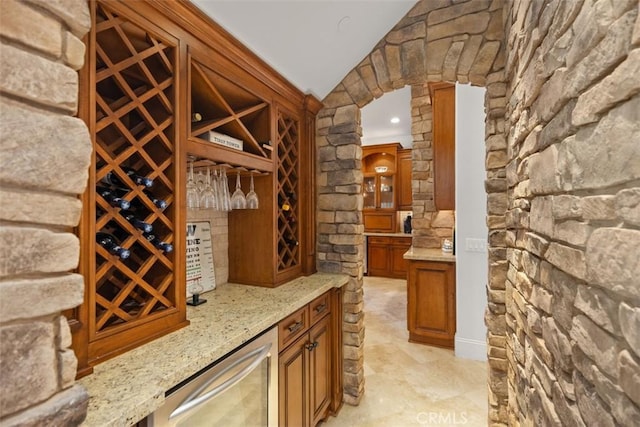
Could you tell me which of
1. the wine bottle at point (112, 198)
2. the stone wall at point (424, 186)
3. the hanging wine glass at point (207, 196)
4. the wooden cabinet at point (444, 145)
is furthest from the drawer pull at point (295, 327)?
the stone wall at point (424, 186)

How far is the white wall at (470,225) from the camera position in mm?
2916

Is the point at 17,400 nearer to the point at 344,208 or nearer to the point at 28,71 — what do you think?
the point at 28,71

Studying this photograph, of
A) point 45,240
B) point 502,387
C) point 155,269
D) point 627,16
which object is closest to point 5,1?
point 45,240

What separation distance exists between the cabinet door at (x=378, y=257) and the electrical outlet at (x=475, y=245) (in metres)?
3.44

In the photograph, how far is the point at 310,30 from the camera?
1.77 meters

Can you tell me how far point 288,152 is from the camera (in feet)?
7.09

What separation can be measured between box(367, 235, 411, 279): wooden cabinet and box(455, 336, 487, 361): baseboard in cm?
320

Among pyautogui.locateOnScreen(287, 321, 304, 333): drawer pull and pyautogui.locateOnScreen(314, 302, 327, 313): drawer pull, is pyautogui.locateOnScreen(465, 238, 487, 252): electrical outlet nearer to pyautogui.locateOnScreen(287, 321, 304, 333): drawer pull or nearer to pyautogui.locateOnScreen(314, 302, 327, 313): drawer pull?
pyautogui.locateOnScreen(314, 302, 327, 313): drawer pull

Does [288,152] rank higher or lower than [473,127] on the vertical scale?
lower

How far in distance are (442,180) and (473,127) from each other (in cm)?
63

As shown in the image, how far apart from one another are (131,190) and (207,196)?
1.53 feet

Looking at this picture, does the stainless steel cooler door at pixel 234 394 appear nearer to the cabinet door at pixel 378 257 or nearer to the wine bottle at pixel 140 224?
the wine bottle at pixel 140 224

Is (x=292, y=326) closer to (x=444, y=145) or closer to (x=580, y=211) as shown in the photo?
(x=580, y=211)

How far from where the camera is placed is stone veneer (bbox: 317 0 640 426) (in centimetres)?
61
